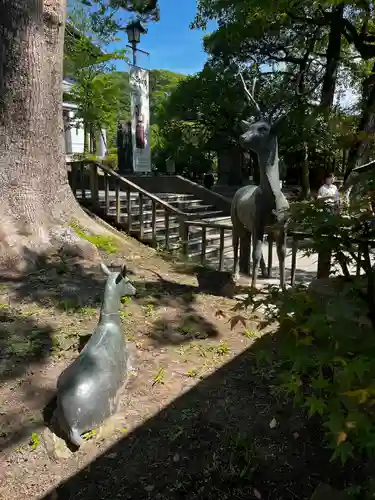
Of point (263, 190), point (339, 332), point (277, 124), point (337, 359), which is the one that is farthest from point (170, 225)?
point (337, 359)

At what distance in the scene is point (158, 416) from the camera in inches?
124

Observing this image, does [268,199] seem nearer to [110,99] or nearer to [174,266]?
[174,266]

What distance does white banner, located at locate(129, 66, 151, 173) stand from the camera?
41.5 feet

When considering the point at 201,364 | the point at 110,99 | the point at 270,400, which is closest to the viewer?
the point at 270,400

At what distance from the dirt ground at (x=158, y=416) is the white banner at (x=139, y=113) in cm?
913

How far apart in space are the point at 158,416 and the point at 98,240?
3655 millimetres

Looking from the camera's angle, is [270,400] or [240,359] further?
[240,359]

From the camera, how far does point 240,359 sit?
3.88 metres

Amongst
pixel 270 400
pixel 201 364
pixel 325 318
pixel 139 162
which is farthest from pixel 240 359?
pixel 139 162

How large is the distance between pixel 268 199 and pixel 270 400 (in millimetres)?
2527

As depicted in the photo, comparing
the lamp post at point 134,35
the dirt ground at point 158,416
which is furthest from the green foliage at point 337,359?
the lamp post at point 134,35

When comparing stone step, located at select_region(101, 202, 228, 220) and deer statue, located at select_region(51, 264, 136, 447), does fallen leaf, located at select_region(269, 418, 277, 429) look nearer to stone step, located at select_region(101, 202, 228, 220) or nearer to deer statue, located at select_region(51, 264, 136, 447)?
deer statue, located at select_region(51, 264, 136, 447)

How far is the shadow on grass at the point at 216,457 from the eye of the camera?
2.51m

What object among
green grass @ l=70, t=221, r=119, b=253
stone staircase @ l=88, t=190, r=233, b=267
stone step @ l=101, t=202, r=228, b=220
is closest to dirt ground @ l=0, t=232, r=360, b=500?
green grass @ l=70, t=221, r=119, b=253
